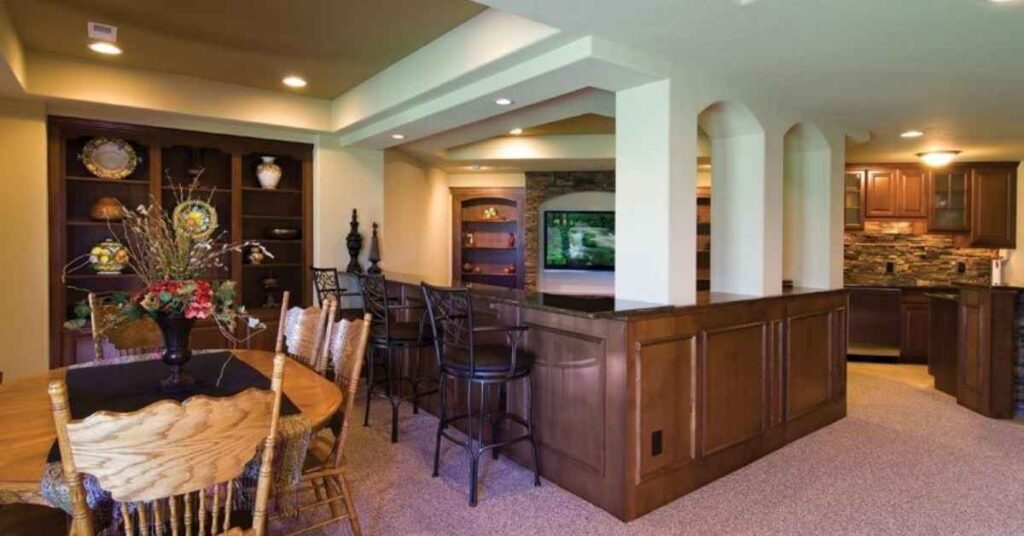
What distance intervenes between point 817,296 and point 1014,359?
183 centimetres

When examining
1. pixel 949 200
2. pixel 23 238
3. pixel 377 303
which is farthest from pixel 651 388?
pixel 949 200

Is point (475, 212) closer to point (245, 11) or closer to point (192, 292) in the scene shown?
point (245, 11)

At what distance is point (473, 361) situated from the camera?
114 inches

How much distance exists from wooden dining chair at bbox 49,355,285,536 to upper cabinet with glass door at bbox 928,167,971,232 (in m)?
7.95

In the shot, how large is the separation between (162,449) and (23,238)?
3.96 m

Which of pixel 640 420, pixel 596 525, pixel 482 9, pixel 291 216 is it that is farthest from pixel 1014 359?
pixel 291 216

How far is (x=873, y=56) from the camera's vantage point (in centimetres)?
298

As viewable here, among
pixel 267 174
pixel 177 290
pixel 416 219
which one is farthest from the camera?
pixel 416 219

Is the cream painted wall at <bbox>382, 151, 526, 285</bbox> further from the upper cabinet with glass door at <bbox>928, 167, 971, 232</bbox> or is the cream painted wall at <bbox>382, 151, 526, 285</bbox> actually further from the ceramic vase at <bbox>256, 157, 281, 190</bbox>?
the upper cabinet with glass door at <bbox>928, 167, 971, 232</bbox>

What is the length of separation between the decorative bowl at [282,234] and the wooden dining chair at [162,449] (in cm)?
415

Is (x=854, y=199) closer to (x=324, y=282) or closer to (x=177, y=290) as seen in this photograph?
(x=324, y=282)

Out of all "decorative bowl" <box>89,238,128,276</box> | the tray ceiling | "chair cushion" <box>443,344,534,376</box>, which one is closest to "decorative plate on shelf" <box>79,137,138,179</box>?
"decorative bowl" <box>89,238,128,276</box>

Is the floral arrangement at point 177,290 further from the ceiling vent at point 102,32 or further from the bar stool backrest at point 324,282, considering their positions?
the bar stool backrest at point 324,282

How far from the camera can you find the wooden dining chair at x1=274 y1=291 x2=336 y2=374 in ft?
9.02
